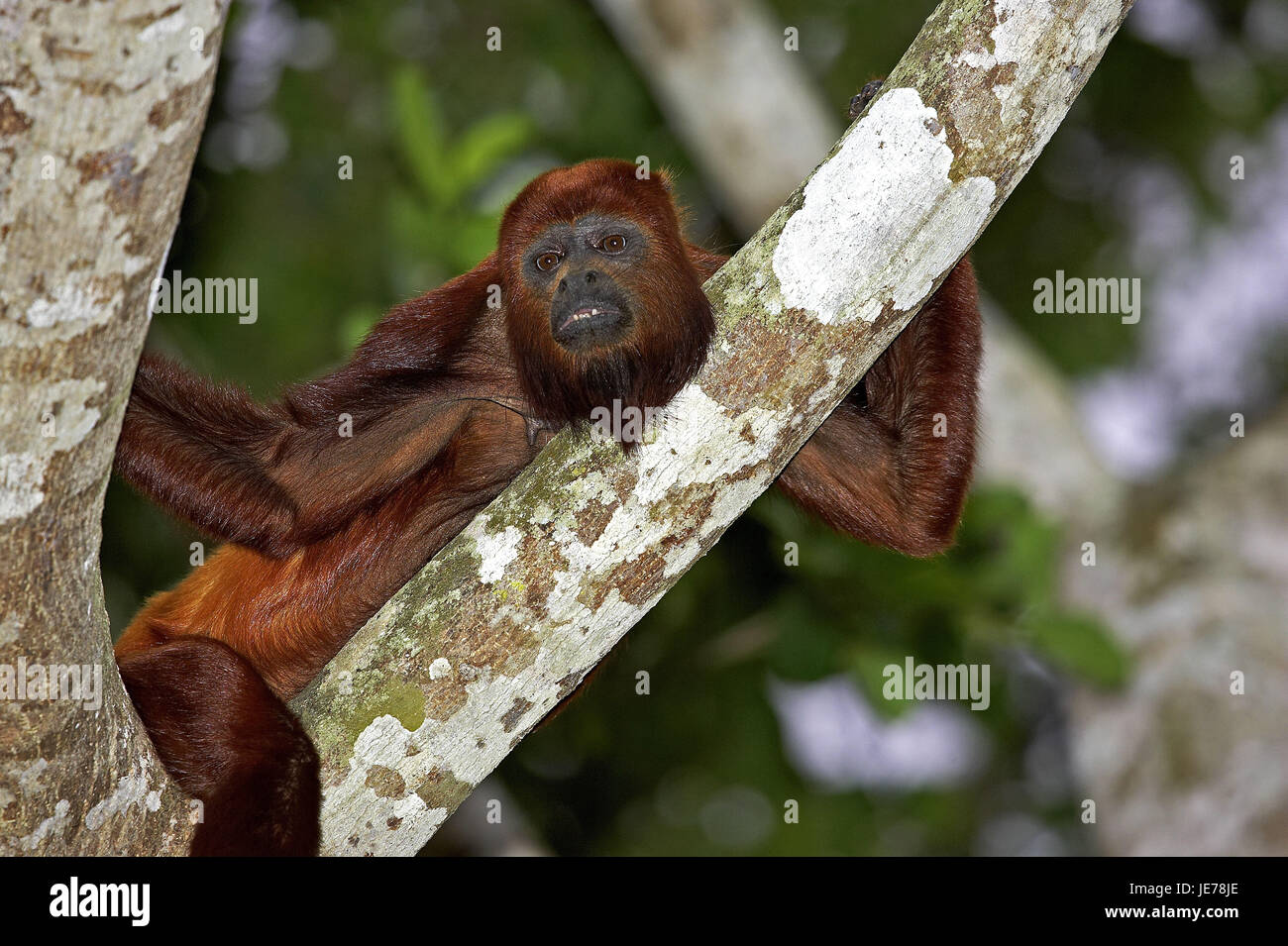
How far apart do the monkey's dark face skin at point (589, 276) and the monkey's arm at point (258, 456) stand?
1.68 ft

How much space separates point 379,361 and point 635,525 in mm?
1370

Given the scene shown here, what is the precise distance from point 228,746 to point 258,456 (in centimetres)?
106

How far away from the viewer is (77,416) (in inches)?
103

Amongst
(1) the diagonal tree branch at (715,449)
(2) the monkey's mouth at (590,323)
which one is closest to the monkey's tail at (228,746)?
(1) the diagonal tree branch at (715,449)

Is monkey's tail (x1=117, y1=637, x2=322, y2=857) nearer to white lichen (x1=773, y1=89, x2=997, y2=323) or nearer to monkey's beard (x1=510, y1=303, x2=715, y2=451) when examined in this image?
monkey's beard (x1=510, y1=303, x2=715, y2=451)

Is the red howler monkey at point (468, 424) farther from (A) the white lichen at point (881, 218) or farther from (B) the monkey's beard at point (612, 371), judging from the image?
(A) the white lichen at point (881, 218)

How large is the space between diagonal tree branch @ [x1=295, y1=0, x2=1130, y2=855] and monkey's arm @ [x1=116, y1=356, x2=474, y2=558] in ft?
3.05

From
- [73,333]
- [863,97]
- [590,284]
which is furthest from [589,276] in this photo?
[73,333]

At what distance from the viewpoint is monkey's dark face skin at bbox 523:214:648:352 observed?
409cm

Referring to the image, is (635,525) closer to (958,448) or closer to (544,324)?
(544,324)

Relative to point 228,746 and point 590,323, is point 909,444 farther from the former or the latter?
point 228,746

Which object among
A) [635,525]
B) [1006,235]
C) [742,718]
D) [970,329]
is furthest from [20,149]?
[1006,235]

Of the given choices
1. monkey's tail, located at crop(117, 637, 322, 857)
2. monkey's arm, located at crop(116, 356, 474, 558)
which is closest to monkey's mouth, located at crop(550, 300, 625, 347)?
monkey's arm, located at crop(116, 356, 474, 558)

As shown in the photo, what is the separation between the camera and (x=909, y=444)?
14.5 feet
